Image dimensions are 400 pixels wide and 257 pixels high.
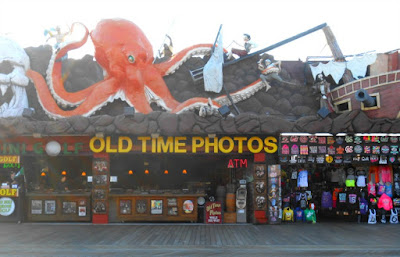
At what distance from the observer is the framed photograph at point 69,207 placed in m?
13.9

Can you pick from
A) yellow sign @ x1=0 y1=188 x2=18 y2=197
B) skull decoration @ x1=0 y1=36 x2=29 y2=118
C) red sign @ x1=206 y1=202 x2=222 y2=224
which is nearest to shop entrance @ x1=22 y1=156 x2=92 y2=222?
yellow sign @ x1=0 y1=188 x2=18 y2=197

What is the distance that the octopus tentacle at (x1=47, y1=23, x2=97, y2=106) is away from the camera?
15.4m

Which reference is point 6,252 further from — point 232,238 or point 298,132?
point 298,132

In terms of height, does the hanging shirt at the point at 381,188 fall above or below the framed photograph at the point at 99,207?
above

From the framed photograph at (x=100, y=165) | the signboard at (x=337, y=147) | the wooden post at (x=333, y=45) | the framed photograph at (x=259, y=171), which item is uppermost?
the wooden post at (x=333, y=45)

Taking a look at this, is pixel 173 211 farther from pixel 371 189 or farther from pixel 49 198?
pixel 371 189

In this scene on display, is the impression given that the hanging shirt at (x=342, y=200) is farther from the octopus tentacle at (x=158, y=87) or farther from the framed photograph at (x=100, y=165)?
the framed photograph at (x=100, y=165)

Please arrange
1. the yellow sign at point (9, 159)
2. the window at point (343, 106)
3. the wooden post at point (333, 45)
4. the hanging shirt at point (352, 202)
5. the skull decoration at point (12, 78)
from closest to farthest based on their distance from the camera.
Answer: the yellow sign at point (9, 159), the hanging shirt at point (352, 202), the skull decoration at point (12, 78), the window at point (343, 106), the wooden post at point (333, 45)

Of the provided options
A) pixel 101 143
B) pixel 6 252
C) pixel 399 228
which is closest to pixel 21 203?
pixel 101 143

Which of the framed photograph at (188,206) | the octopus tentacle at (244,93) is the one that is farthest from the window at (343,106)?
the framed photograph at (188,206)

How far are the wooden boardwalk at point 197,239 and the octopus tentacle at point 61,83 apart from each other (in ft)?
16.5

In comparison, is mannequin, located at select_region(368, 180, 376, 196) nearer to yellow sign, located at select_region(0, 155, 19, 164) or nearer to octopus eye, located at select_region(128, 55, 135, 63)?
octopus eye, located at select_region(128, 55, 135, 63)

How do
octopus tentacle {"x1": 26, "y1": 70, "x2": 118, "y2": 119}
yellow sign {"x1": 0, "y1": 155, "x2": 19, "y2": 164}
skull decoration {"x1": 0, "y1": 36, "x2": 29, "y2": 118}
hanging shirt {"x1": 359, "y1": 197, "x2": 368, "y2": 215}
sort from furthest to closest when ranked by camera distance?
octopus tentacle {"x1": 26, "y1": 70, "x2": 118, "y2": 119} → skull decoration {"x1": 0, "y1": 36, "x2": 29, "y2": 118} → hanging shirt {"x1": 359, "y1": 197, "x2": 368, "y2": 215} → yellow sign {"x1": 0, "y1": 155, "x2": 19, "y2": 164}

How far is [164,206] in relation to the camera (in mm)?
13836
